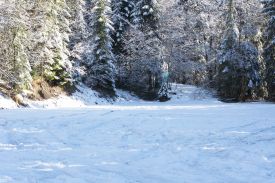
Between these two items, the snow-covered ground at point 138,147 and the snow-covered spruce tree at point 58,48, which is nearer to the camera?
the snow-covered ground at point 138,147

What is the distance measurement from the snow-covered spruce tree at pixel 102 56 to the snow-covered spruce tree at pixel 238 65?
9.24 metres

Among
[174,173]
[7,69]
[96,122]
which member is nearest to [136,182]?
[174,173]

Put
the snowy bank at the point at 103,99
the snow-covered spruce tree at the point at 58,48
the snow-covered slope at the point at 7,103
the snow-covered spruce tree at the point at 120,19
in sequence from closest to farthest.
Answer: the snow-covered slope at the point at 7,103, the snowy bank at the point at 103,99, the snow-covered spruce tree at the point at 58,48, the snow-covered spruce tree at the point at 120,19

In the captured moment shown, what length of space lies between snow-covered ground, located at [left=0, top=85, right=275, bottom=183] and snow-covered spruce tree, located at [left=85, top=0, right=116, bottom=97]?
20750 mm

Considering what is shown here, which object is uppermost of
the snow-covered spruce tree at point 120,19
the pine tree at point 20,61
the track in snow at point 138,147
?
the snow-covered spruce tree at point 120,19

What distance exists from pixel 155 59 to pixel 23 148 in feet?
96.8

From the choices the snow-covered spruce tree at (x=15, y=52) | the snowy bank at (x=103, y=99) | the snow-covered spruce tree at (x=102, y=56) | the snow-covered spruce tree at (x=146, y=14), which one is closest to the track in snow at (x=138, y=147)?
the snow-covered spruce tree at (x=15, y=52)

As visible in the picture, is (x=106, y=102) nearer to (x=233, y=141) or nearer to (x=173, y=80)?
(x=173, y=80)

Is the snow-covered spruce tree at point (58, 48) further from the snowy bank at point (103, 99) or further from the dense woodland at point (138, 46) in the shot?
the snowy bank at point (103, 99)

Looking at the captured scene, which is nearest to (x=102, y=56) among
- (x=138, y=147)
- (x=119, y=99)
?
(x=119, y=99)

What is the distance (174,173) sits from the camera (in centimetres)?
917

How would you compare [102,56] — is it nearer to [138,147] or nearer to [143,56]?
[143,56]

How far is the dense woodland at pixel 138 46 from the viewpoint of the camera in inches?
1107

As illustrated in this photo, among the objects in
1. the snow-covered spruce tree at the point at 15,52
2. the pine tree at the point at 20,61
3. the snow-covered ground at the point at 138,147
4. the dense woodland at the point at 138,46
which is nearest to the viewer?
the snow-covered ground at the point at 138,147
